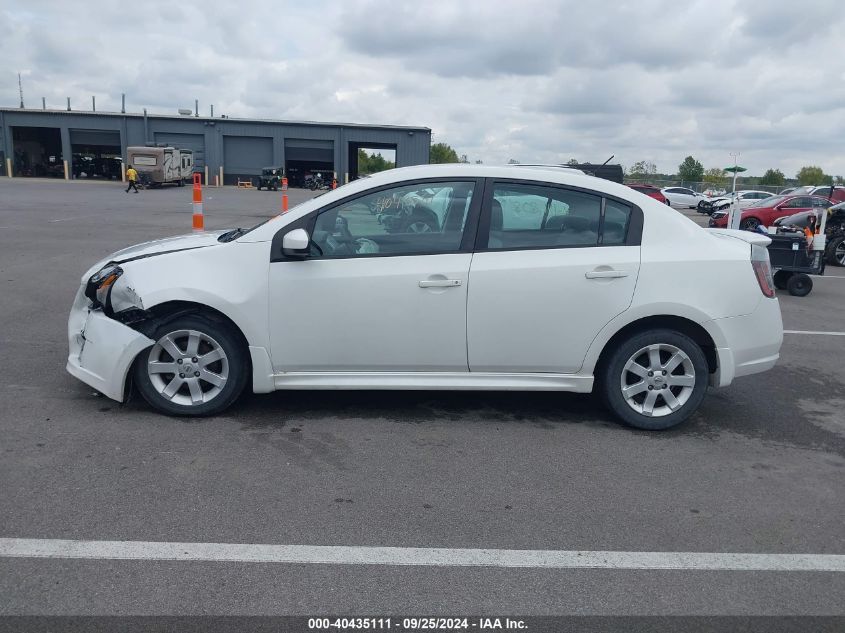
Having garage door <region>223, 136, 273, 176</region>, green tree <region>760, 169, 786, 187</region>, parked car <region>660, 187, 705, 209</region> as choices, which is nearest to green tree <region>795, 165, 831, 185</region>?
green tree <region>760, 169, 786, 187</region>

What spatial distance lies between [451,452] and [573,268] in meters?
1.45

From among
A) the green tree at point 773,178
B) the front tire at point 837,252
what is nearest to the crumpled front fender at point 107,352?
the front tire at point 837,252

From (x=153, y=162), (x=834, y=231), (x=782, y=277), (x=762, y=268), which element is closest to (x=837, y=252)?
(x=834, y=231)

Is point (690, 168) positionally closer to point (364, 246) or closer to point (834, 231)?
point (834, 231)

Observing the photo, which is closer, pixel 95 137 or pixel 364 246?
pixel 364 246

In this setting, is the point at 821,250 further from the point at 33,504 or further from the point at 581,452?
the point at 33,504

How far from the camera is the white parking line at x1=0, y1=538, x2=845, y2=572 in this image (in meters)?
3.28

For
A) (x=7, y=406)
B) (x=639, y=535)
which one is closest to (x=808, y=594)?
(x=639, y=535)

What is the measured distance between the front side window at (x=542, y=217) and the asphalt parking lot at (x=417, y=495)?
4.22 feet

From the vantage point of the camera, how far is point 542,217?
197 inches

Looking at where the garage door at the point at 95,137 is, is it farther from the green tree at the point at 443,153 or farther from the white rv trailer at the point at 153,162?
the green tree at the point at 443,153

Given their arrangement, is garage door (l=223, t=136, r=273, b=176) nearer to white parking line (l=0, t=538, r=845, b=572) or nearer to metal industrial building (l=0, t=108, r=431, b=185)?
metal industrial building (l=0, t=108, r=431, b=185)

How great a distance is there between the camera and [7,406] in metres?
5.06

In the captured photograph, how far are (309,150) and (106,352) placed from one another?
5685 cm
